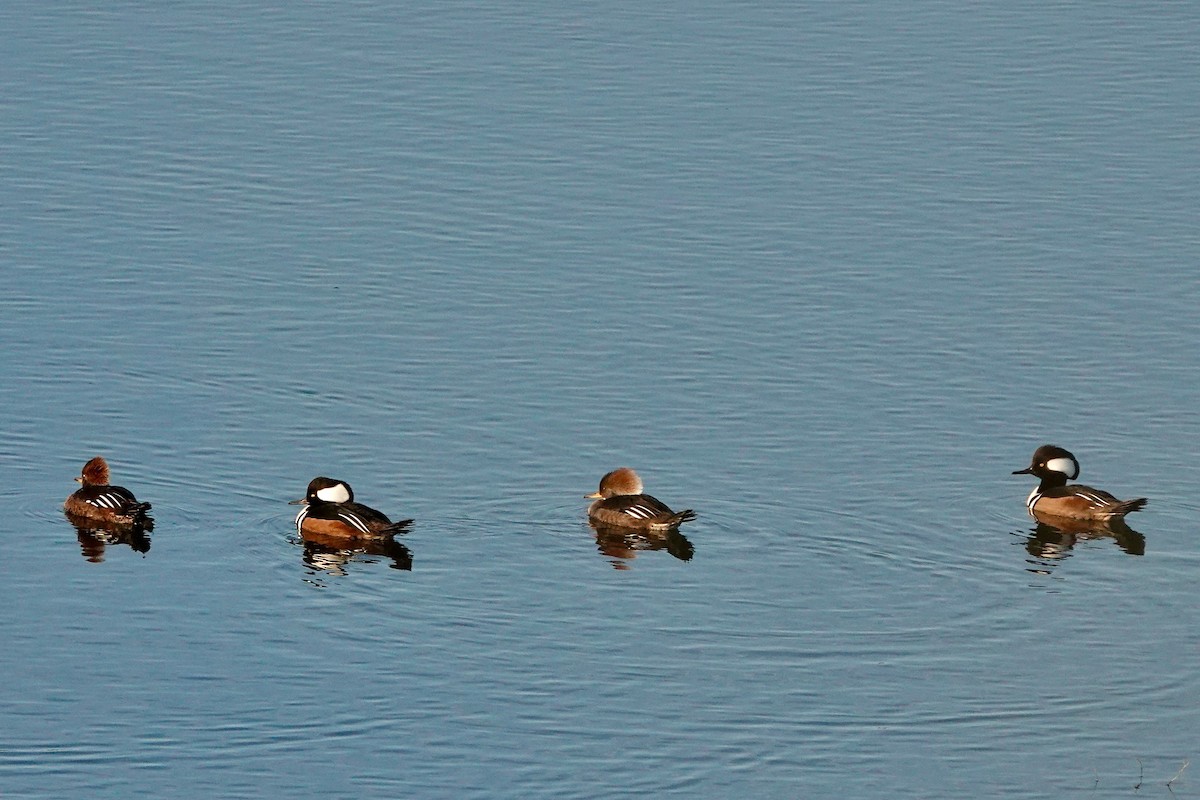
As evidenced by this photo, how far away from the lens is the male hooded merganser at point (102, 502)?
2177 centimetres

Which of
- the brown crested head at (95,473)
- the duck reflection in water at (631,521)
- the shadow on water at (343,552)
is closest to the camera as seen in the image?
the shadow on water at (343,552)

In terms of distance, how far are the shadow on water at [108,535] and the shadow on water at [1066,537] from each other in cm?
797

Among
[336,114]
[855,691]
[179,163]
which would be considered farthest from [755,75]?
[855,691]

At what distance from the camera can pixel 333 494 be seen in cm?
2197

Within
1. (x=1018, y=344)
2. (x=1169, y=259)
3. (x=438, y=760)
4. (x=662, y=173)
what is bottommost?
(x=438, y=760)

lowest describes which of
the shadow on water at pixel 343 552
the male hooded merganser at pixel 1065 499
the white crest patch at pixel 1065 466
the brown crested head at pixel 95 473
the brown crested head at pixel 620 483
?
the shadow on water at pixel 343 552

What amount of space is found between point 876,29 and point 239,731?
27.8 metres

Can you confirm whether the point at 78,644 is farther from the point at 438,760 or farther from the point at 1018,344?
the point at 1018,344

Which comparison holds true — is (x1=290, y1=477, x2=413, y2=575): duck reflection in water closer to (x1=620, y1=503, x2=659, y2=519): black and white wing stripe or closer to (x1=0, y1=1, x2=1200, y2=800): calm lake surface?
(x1=0, y1=1, x2=1200, y2=800): calm lake surface

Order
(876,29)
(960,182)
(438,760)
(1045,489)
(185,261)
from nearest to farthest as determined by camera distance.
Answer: (438,760) < (1045,489) < (185,261) < (960,182) < (876,29)

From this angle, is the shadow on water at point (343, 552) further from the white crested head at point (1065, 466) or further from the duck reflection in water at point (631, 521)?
the white crested head at point (1065, 466)

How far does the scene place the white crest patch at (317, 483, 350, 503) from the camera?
72.1 feet

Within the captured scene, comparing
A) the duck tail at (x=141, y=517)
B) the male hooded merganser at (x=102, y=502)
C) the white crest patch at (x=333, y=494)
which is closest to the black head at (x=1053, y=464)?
the white crest patch at (x=333, y=494)

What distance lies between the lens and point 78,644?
19.0 meters
